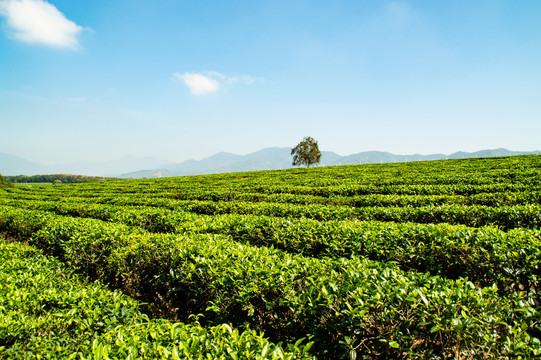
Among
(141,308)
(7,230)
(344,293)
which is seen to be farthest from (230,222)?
(7,230)

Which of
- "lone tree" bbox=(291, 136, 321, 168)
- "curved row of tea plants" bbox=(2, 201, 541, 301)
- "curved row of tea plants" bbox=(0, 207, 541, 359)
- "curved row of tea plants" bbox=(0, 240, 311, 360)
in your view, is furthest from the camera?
"lone tree" bbox=(291, 136, 321, 168)

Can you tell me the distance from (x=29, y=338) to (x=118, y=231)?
172 inches

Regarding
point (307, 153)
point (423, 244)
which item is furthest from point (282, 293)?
point (307, 153)

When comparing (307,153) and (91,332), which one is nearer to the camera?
(91,332)

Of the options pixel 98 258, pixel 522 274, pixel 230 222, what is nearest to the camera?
pixel 522 274

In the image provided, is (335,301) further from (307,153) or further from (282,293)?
(307,153)

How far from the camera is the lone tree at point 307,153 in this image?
78.2 m

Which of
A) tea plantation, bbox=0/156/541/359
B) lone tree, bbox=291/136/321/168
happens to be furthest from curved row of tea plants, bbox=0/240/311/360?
lone tree, bbox=291/136/321/168

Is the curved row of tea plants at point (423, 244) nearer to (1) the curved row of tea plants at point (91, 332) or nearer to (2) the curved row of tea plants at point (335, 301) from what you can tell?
(2) the curved row of tea plants at point (335, 301)

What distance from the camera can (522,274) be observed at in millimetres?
4734

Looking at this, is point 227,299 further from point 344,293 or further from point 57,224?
point 57,224

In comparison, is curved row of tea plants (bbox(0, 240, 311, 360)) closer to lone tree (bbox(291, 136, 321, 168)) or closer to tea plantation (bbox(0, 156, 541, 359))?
tea plantation (bbox(0, 156, 541, 359))

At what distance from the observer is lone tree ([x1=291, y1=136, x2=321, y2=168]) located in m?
78.2

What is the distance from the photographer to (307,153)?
257 ft
